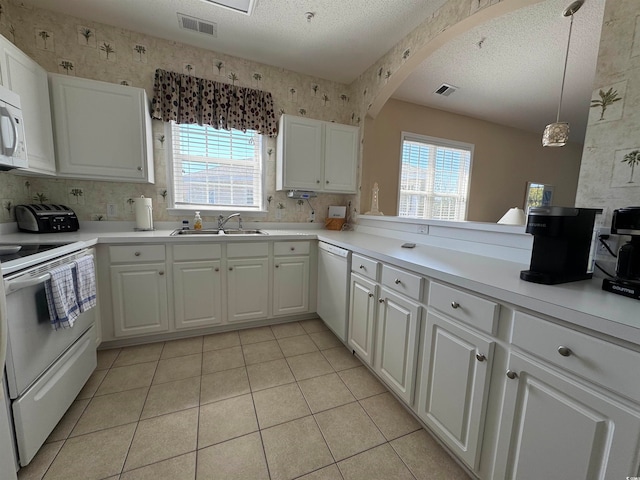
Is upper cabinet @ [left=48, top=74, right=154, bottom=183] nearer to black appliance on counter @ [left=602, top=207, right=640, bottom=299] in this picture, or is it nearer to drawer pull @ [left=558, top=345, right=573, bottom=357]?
drawer pull @ [left=558, top=345, right=573, bottom=357]

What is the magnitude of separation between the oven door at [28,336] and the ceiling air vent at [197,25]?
2.24m

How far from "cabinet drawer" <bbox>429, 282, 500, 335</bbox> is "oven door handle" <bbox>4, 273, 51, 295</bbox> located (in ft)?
5.88

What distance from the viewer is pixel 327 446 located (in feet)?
4.38

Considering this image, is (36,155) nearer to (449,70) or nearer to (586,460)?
(586,460)

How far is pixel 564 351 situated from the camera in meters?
0.80

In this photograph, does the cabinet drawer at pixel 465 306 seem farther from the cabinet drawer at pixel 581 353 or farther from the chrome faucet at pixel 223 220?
the chrome faucet at pixel 223 220

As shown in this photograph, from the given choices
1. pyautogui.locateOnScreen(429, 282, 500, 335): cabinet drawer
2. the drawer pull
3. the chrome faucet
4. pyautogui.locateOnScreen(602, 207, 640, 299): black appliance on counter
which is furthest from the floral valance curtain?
the drawer pull

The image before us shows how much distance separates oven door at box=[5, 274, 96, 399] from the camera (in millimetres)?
1086

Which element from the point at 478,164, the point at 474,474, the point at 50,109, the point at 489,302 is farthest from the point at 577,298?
the point at 478,164

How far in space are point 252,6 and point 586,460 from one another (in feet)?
9.94

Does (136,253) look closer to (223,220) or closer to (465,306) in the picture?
(223,220)

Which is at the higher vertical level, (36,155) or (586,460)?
(36,155)

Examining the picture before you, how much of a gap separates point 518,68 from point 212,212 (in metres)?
3.64

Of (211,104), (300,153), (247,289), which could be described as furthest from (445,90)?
→ (247,289)
